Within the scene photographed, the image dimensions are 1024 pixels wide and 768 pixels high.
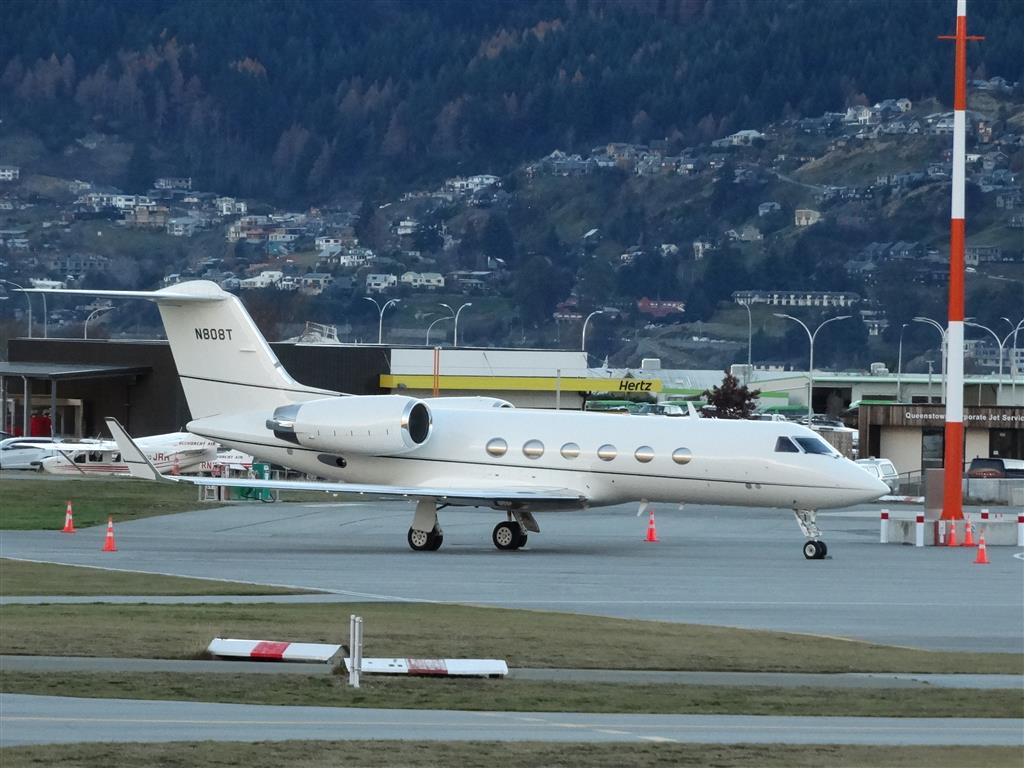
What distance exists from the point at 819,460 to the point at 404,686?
1813cm

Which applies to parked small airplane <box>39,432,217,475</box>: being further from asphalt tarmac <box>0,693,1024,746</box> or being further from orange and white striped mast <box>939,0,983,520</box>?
asphalt tarmac <box>0,693,1024,746</box>

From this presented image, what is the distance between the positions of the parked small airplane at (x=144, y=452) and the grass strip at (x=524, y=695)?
39956 mm

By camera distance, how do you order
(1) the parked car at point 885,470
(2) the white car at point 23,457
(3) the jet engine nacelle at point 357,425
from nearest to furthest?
(3) the jet engine nacelle at point 357,425 → (1) the parked car at point 885,470 → (2) the white car at point 23,457

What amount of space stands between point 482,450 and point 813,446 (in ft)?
21.1

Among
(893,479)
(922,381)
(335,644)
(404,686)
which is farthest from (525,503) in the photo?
(922,381)

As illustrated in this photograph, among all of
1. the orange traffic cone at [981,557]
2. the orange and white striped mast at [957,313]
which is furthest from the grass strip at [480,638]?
the orange and white striped mast at [957,313]

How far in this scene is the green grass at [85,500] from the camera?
1563 inches

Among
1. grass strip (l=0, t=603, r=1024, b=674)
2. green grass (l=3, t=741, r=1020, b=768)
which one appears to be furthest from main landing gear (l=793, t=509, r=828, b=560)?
green grass (l=3, t=741, r=1020, b=768)

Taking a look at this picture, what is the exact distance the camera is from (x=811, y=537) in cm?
3259

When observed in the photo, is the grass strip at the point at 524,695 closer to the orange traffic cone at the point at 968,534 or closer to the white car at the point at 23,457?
the orange traffic cone at the point at 968,534

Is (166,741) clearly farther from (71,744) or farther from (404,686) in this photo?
(404,686)

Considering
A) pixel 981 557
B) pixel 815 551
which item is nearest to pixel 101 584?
pixel 815 551

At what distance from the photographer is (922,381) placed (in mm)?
122375

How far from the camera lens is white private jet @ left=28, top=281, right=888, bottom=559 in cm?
3244
